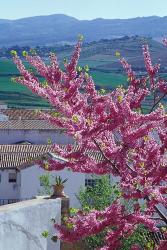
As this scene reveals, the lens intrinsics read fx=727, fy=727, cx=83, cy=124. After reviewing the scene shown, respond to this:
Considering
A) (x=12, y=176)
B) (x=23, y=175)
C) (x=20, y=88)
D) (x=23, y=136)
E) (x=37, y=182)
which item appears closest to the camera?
(x=37, y=182)

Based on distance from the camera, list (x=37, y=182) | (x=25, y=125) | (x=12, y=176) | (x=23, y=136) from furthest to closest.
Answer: (x=25, y=125) → (x=23, y=136) → (x=12, y=176) → (x=37, y=182)

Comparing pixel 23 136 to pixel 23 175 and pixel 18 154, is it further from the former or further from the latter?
pixel 23 175

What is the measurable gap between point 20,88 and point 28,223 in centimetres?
13475

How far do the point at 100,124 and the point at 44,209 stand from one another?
3.27 meters

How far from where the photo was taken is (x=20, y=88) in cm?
14500

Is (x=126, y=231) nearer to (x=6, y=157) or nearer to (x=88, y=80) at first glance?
(x=88, y=80)

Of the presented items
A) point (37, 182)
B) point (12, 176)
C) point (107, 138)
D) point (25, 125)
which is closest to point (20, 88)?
point (25, 125)

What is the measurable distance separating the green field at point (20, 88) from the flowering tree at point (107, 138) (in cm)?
9790

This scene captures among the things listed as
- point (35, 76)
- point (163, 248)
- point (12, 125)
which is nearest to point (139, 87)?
point (35, 76)

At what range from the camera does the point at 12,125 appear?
194 feet

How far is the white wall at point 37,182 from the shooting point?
38.2 meters

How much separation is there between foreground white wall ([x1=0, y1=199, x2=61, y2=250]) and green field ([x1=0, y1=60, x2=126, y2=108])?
9605 centimetres

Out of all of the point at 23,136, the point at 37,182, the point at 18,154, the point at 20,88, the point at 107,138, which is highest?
the point at 107,138

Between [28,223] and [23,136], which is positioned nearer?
[28,223]
